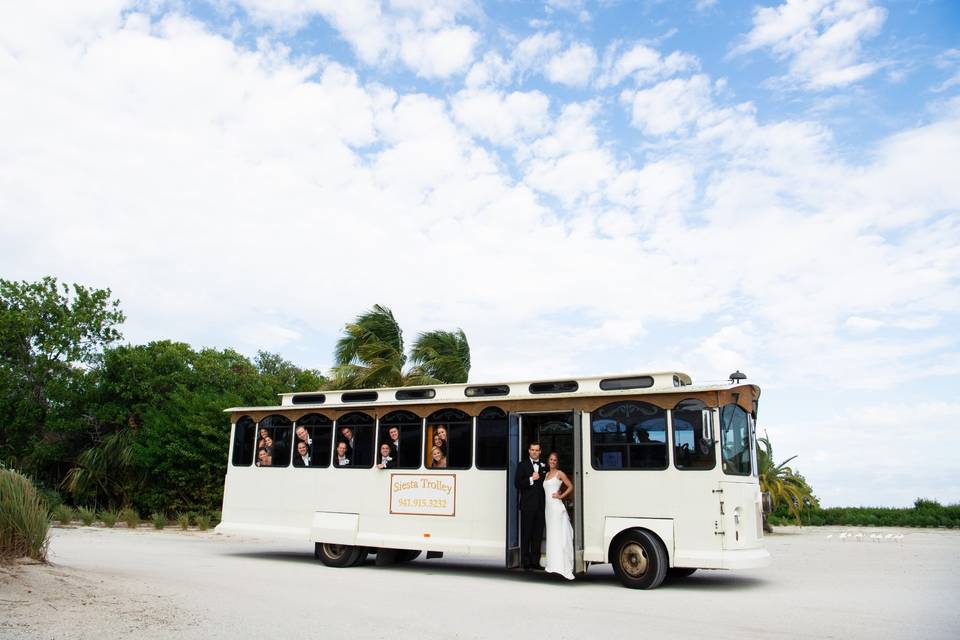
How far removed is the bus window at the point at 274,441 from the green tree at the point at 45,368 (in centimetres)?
1666

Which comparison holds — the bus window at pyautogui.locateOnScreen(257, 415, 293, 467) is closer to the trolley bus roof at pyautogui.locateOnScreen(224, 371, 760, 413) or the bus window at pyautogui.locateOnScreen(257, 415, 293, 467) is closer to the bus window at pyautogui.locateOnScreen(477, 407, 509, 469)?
the trolley bus roof at pyautogui.locateOnScreen(224, 371, 760, 413)

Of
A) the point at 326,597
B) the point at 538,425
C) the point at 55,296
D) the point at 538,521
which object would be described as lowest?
the point at 326,597

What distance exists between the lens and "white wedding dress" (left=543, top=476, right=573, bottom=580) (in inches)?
441

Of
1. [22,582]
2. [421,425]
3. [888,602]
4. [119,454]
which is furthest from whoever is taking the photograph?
[119,454]

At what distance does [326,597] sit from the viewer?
31.4ft

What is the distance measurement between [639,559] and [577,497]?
1.15m

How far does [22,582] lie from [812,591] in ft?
30.5

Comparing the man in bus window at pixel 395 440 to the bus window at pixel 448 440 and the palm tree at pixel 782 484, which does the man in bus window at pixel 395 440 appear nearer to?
the bus window at pixel 448 440

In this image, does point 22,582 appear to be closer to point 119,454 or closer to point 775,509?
point 119,454

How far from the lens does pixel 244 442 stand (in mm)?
15438

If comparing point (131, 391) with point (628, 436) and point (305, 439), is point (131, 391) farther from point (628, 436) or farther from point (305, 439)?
point (628, 436)

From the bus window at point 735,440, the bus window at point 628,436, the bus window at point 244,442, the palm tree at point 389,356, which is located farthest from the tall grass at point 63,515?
the bus window at point 735,440

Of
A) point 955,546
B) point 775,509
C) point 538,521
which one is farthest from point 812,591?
point 775,509

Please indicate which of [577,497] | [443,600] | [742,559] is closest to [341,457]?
[577,497]
